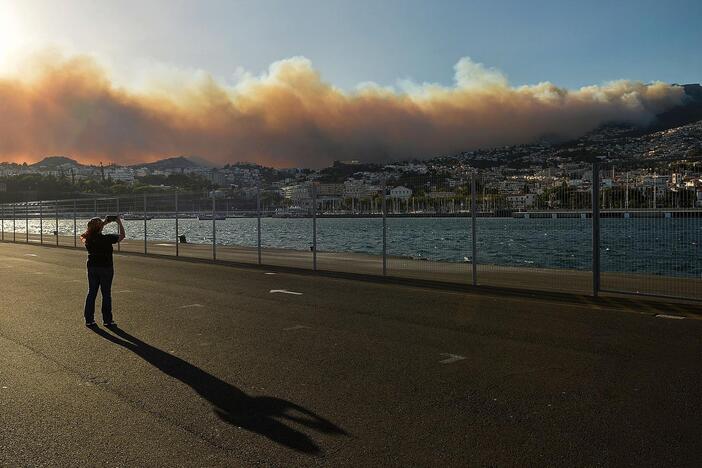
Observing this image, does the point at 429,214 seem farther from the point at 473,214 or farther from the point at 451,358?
the point at 451,358

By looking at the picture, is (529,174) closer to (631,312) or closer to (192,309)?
(631,312)

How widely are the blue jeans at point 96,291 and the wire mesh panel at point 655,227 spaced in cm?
877

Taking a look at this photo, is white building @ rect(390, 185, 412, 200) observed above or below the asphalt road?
above

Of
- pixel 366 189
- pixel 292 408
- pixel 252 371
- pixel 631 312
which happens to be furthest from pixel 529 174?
pixel 292 408

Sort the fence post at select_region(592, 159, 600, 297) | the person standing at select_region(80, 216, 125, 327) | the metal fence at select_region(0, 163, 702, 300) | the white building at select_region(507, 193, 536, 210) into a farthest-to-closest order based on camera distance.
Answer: the white building at select_region(507, 193, 536, 210), the fence post at select_region(592, 159, 600, 297), the metal fence at select_region(0, 163, 702, 300), the person standing at select_region(80, 216, 125, 327)

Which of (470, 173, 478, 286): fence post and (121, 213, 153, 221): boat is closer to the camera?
(470, 173, 478, 286): fence post

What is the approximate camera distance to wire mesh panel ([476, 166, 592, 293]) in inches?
498

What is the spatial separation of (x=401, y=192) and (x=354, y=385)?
1073cm

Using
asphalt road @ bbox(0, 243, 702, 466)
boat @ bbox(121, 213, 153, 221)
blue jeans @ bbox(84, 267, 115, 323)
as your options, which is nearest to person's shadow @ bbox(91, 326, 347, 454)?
asphalt road @ bbox(0, 243, 702, 466)

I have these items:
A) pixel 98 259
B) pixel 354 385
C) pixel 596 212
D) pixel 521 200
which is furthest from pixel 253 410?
pixel 521 200

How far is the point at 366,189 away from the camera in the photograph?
60.4ft

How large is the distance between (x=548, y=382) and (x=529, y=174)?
26.9ft

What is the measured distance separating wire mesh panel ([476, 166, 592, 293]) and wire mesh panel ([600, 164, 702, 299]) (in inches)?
19.0

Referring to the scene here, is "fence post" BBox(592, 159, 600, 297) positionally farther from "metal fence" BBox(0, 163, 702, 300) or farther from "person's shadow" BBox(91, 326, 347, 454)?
"person's shadow" BBox(91, 326, 347, 454)
